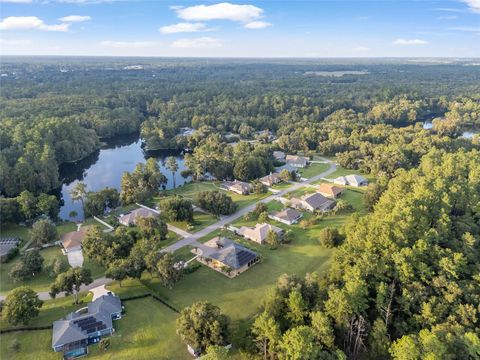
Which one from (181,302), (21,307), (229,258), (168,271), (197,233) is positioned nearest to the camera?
(21,307)

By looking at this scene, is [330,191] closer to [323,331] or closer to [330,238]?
[330,238]

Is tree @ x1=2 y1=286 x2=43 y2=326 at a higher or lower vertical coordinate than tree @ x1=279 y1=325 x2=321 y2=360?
lower

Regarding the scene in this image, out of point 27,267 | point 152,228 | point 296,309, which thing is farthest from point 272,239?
point 27,267

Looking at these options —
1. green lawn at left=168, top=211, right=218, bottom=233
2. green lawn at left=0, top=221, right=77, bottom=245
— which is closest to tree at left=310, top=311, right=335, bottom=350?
green lawn at left=168, top=211, right=218, bottom=233

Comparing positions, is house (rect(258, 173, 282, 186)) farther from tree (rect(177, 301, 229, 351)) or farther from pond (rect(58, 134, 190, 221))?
tree (rect(177, 301, 229, 351))

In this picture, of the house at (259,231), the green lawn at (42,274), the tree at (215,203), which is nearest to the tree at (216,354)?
the green lawn at (42,274)
